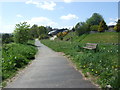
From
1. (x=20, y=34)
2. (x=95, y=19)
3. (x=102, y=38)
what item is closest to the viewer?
(x=20, y=34)

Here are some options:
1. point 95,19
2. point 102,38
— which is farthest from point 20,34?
point 95,19

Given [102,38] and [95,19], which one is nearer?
[102,38]

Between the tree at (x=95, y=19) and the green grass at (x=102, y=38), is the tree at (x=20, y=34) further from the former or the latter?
the tree at (x=95, y=19)

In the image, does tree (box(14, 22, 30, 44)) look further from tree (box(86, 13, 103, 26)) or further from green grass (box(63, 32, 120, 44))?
tree (box(86, 13, 103, 26))

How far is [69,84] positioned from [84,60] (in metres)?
3.92

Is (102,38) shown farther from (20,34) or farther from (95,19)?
(95,19)

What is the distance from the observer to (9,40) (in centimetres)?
3772

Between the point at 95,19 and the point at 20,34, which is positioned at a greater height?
the point at 95,19

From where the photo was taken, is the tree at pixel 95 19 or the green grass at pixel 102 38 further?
the tree at pixel 95 19

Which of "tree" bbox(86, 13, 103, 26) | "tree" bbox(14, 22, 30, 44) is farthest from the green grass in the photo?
"tree" bbox(86, 13, 103, 26)

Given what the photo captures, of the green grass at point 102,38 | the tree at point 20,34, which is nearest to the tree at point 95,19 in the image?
the green grass at point 102,38

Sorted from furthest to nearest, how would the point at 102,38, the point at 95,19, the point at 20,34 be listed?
the point at 95,19 < the point at 102,38 < the point at 20,34

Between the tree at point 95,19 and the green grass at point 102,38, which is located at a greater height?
the tree at point 95,19

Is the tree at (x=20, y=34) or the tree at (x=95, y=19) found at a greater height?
the tree at (x=95, y=19)
